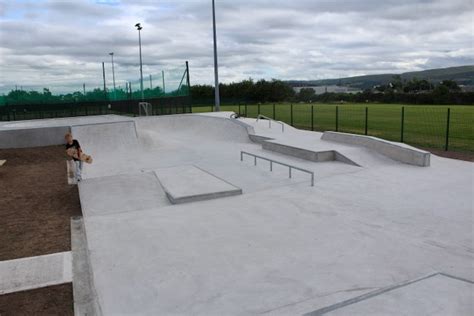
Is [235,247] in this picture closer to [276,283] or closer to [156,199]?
[276,283]

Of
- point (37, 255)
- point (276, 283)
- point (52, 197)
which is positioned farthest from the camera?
point (52, 197)

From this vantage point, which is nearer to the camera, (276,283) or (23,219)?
(276,283)

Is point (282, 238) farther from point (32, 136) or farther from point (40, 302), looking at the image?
point (32, 136)

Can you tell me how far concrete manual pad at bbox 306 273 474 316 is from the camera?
3516 mm

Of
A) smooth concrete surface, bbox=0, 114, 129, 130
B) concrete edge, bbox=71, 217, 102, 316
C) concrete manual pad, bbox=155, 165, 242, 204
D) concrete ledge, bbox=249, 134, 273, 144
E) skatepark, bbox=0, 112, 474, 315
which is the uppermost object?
smooth concrete surface, bbox=0, 114, 129, 130

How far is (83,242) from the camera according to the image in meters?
6.00

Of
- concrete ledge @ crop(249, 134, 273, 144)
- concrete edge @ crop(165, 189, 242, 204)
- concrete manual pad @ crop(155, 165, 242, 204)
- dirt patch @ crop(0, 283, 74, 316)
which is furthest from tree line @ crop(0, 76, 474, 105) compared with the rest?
dirt patch @ crop(0, 283, 74, 316)

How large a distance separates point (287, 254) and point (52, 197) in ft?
19.4

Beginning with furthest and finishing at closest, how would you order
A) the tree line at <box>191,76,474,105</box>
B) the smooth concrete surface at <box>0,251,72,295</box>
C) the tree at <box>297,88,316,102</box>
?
1. the tree at <box>297,88,316,102</box>
2. the tree line at <box>191,76,474,105</box>
3. the smooth concrete surface at <box>0,251,72,295</box>

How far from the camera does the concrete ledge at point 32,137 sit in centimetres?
1616

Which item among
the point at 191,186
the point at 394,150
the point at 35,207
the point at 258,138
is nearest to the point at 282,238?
the point at 191,186

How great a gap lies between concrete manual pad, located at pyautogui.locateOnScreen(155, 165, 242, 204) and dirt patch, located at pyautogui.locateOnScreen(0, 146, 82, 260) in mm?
1842

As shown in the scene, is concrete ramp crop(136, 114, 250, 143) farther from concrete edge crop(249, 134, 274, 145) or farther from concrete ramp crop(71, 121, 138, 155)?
concrete ramp crop(71, 121, 138, 155)

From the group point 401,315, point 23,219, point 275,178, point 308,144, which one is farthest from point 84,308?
point 308,144
